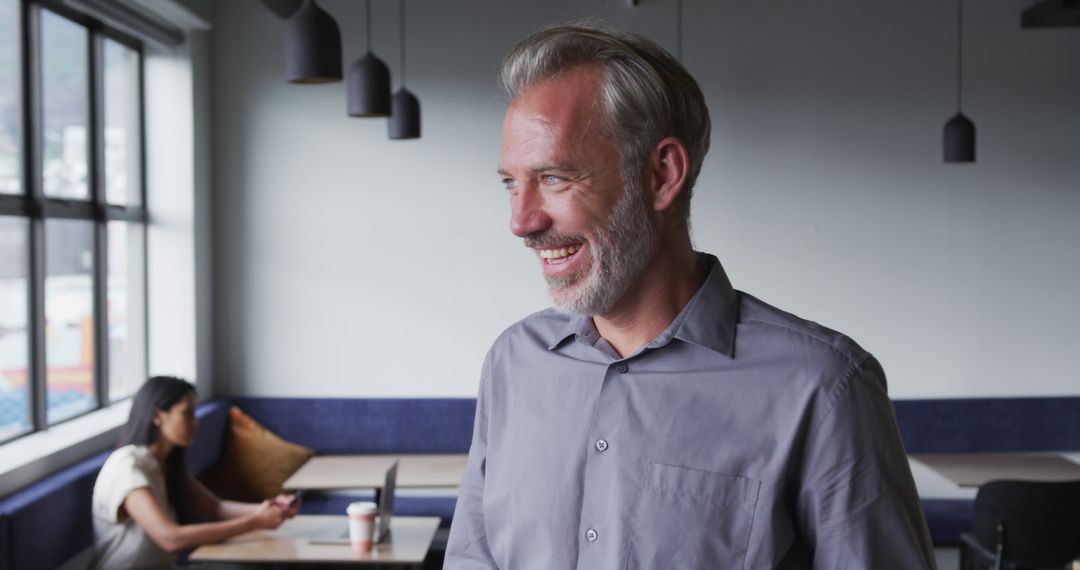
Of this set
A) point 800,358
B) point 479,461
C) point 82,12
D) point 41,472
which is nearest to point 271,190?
point 82,12

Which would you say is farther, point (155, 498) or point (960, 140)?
point (960, 140)

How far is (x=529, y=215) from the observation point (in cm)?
126

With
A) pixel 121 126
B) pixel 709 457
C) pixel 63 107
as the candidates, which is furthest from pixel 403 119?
pixel 709 457

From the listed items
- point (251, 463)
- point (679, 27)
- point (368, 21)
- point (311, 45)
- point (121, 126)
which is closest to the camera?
point (311, 45)

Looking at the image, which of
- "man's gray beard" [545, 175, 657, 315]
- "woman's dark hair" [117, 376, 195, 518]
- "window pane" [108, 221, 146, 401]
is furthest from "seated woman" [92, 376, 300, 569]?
"man's gray beard" [545, 175, 657, 315]

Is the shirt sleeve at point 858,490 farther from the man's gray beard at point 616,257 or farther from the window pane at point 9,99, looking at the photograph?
the window pane at point 9,99

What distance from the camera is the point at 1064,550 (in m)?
4.12

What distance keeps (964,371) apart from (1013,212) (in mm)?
937

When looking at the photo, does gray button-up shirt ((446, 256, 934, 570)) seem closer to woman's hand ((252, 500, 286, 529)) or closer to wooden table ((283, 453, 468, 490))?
woman's hand ((252, 500, 286, 529))

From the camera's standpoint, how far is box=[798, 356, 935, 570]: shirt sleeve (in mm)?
1125

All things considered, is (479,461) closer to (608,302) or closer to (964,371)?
(608,302)

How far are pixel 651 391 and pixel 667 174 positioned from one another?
281 millimetres

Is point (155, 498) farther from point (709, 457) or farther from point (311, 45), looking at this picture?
point (709, 457)

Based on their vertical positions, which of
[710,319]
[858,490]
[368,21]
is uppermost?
[368,21]
